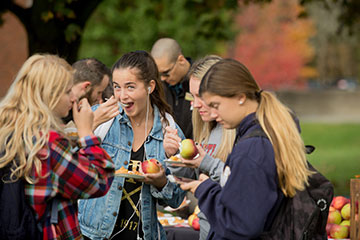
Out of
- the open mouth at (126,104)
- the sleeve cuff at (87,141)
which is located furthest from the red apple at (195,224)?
the sleeve cuff at (87,141)

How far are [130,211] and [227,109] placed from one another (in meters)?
1.22

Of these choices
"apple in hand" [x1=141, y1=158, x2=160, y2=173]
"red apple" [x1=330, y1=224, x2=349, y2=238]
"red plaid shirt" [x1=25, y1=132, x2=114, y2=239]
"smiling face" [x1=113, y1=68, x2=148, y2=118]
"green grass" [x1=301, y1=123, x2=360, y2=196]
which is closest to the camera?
"red plaid shirt" [x1=25, y1=132, x2=114, y2=239]

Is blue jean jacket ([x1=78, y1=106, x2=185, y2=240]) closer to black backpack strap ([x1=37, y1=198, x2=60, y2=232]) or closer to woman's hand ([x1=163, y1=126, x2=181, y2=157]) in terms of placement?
woman's hand ([x1=163, y1=126, x2=181, y2=157])

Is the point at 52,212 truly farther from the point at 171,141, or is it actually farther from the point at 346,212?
the point at 346,212

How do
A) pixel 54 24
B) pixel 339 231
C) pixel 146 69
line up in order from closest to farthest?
pixel 146 69 < pixel 339 231 < pixel 54 24

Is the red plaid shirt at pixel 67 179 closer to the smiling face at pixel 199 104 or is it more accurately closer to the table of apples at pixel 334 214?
the table of apples at pixel 334 214

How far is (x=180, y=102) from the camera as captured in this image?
23.9 feet

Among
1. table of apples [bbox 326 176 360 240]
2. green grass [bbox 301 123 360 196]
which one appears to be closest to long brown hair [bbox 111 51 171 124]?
table of apples [bbox 326 176 360 240]

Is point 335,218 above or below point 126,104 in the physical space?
below

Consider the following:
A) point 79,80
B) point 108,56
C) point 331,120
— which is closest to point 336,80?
point 331,120

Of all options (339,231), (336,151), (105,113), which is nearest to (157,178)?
(105,113)

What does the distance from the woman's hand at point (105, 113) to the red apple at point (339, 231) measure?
2473mm

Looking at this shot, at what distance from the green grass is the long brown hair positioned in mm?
9112

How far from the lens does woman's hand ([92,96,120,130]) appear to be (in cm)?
404
